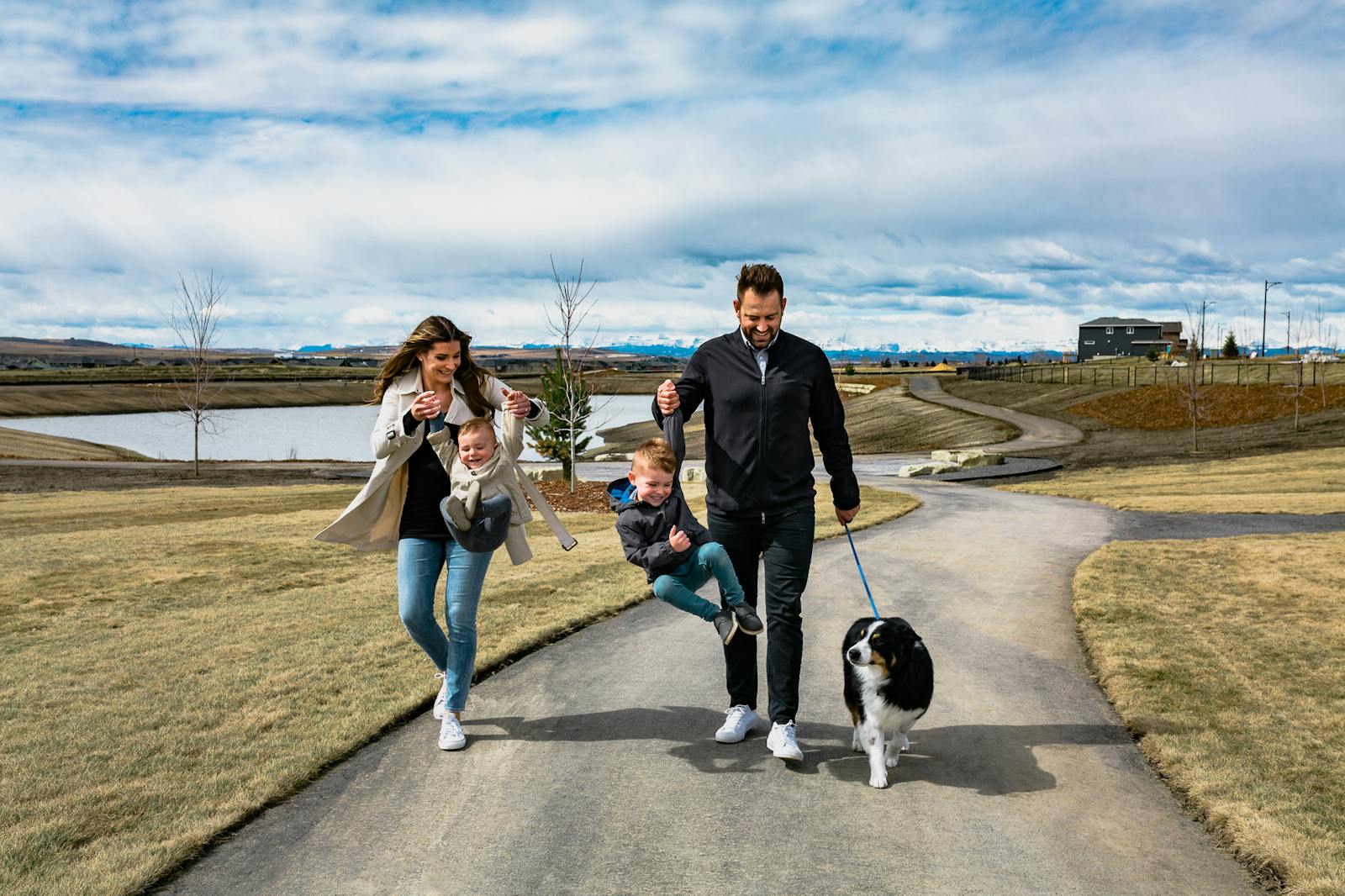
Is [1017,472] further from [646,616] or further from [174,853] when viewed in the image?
[174,853]

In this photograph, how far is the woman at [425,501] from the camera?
5691mm

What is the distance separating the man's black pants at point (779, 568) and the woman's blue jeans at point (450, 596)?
1.47 meters

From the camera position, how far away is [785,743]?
543 centimetres

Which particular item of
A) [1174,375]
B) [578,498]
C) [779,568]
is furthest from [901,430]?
[779,568]

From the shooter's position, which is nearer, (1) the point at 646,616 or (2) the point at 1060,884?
(2) the point at 1060,884

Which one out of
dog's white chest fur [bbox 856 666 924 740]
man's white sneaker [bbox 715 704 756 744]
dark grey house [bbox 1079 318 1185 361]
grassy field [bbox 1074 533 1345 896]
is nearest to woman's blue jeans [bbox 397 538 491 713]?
man's white sneaker [bbox 715 704 756 744]

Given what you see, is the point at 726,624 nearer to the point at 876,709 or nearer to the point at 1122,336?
the point at 876,709

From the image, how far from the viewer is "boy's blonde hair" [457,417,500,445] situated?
557 cm

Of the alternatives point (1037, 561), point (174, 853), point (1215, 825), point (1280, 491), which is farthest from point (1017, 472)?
point (174, 853)

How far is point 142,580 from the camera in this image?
13219mm

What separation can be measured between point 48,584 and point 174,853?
10.4 metres

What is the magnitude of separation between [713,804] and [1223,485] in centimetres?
2876

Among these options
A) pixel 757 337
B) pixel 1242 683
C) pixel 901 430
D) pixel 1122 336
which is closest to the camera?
pixel 757 337

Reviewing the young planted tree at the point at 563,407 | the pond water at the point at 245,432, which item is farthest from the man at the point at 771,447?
the pond water at the point at 245,432
